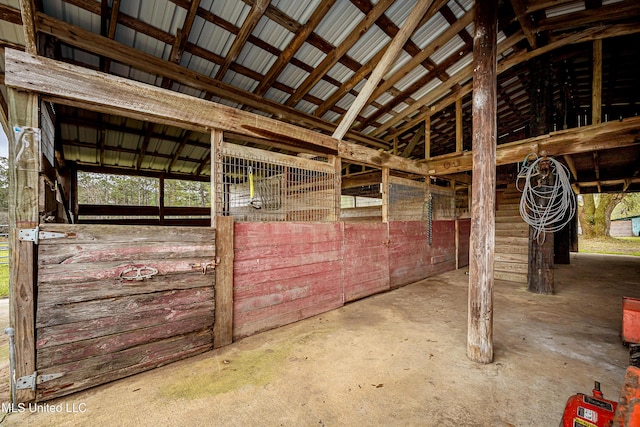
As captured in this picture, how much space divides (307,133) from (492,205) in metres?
2.21

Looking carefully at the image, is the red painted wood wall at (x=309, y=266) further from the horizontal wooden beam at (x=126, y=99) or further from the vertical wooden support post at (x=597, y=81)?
the vertical wooden support post at (x=597, y=81)

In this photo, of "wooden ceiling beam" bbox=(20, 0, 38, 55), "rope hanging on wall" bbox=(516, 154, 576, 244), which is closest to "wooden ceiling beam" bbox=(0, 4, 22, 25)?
"wooden ceiling beam" bbox=(20, 0, 38, 55)

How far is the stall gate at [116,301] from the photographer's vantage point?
1.79 metres

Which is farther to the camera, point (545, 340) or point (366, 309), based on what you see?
point (366, 309)

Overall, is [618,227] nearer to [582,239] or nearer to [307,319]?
[582,239]

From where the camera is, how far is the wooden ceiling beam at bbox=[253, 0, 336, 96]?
2683 mm

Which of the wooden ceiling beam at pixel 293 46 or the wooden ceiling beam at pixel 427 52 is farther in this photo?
the wooden ceiling beam at pixel 427 52

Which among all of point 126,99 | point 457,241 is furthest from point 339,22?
point 457,241

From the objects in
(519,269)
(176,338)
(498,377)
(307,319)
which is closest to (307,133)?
(307,319)

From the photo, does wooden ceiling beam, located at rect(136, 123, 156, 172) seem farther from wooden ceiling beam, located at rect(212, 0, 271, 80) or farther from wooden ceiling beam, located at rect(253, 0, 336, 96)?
wooden ceiling beam, located at rect(253, 0, 336, 96)

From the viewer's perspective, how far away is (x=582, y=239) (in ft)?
43.2

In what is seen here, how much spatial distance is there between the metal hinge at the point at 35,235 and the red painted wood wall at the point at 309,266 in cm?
134

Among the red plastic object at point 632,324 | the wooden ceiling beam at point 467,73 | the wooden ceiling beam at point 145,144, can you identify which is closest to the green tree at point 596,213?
the wooden ceiling beam at point 467,73

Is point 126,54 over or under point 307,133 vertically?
over
